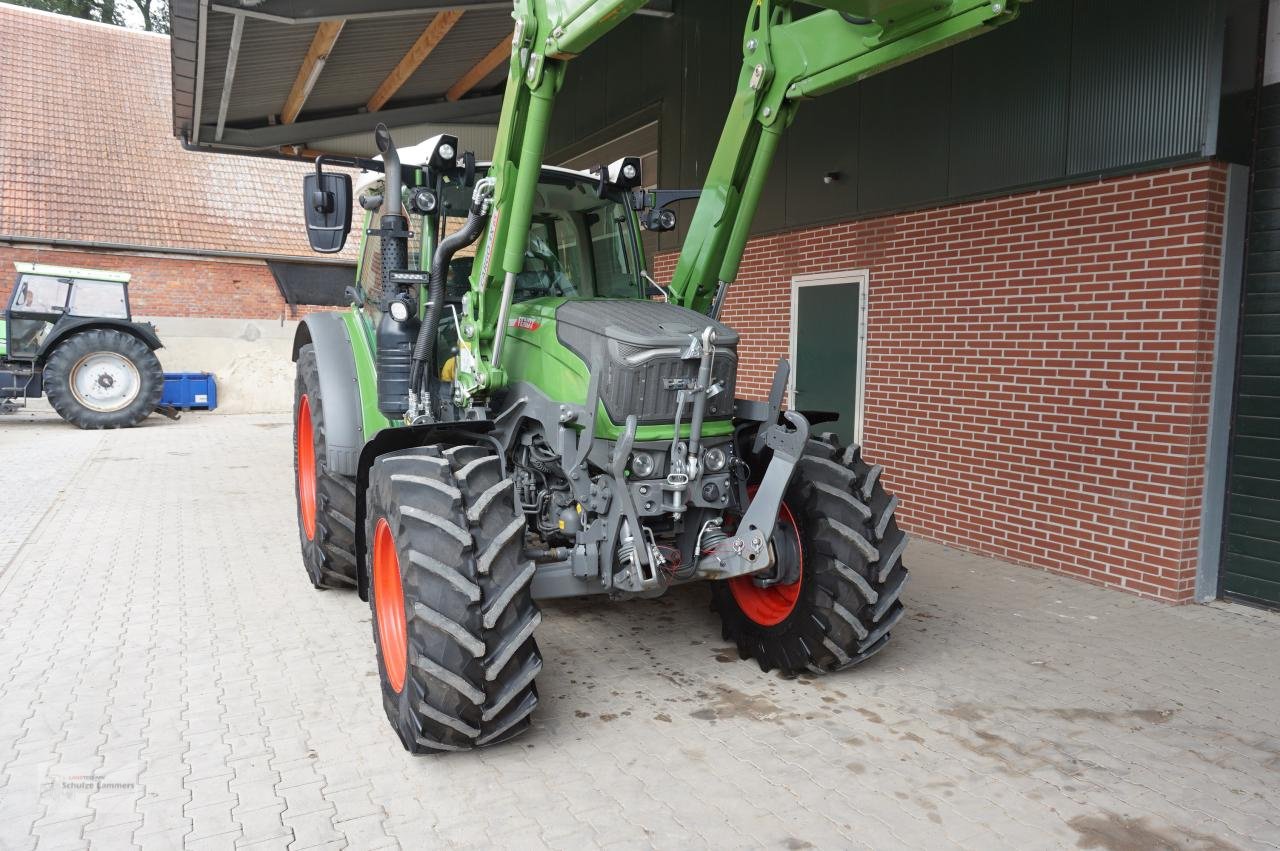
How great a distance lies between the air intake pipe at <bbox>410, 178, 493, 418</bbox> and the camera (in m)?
3.60

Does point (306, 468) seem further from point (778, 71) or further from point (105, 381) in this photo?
point (105, 381)

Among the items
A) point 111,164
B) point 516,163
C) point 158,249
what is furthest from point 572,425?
point 111,164

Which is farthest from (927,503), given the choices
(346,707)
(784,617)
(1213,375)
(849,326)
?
(346,707)

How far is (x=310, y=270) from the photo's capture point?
19.2 m

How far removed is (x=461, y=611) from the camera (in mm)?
2941

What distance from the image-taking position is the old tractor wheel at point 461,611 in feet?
9.62

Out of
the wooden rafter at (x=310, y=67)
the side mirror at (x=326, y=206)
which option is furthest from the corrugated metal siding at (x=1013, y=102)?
the wooden rafter at (x=310, y=67)

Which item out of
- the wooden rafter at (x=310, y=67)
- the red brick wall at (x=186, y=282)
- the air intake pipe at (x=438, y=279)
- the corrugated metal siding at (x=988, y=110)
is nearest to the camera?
the air intake pipe at (x=438, y=279)

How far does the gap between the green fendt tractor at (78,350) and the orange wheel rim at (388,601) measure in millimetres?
11506

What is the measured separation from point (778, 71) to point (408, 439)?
2236 mm

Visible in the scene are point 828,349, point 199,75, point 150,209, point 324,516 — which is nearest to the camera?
point 324,516

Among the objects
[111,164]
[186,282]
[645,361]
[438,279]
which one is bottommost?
[645,361]

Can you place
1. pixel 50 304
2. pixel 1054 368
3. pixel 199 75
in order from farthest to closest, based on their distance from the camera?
pixel 50 304 < pixel 199 75 < pixel 1054 368

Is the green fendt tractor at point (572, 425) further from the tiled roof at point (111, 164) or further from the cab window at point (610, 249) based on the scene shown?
the tiled roof at point (111, 164)
